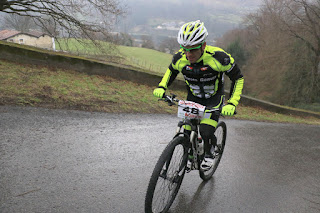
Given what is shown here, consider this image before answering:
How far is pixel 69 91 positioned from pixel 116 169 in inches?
173

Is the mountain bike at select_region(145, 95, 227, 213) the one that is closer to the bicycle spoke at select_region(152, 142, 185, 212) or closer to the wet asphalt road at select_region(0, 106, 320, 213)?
the bicycle spoke at select_region(152, 142, 185, 212)

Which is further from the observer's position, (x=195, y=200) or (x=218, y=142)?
(x=218, y=142)

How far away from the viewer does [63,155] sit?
4.19 m

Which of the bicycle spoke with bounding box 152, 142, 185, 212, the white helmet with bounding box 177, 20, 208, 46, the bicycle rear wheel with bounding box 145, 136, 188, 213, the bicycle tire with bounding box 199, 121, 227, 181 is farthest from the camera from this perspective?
the bicycle tire with bounding box 199, 121, 227, 181

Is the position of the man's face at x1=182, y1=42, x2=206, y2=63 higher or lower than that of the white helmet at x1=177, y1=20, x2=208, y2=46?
lower

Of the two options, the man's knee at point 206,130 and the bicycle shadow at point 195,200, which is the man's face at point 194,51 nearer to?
the man's knee at point 206,130

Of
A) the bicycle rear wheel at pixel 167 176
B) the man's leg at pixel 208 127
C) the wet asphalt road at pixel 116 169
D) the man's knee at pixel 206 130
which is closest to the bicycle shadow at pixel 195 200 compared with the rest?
the wet asphalt road at pixel 116 169

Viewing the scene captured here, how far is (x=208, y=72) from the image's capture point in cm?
332

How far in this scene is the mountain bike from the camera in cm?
282

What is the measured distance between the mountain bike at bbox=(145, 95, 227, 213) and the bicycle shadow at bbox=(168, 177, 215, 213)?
0.50 ft

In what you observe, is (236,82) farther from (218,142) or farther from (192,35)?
(218,142)

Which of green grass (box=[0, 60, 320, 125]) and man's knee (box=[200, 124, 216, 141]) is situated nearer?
man's knee (box=[200, 124, 216, 141])


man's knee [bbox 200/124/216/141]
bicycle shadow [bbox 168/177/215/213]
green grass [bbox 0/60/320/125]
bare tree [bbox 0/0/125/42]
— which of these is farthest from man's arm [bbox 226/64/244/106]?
bare tree [bbox 0/0/125/42]

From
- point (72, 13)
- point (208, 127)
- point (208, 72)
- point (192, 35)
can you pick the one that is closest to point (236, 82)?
point (208, 72)
